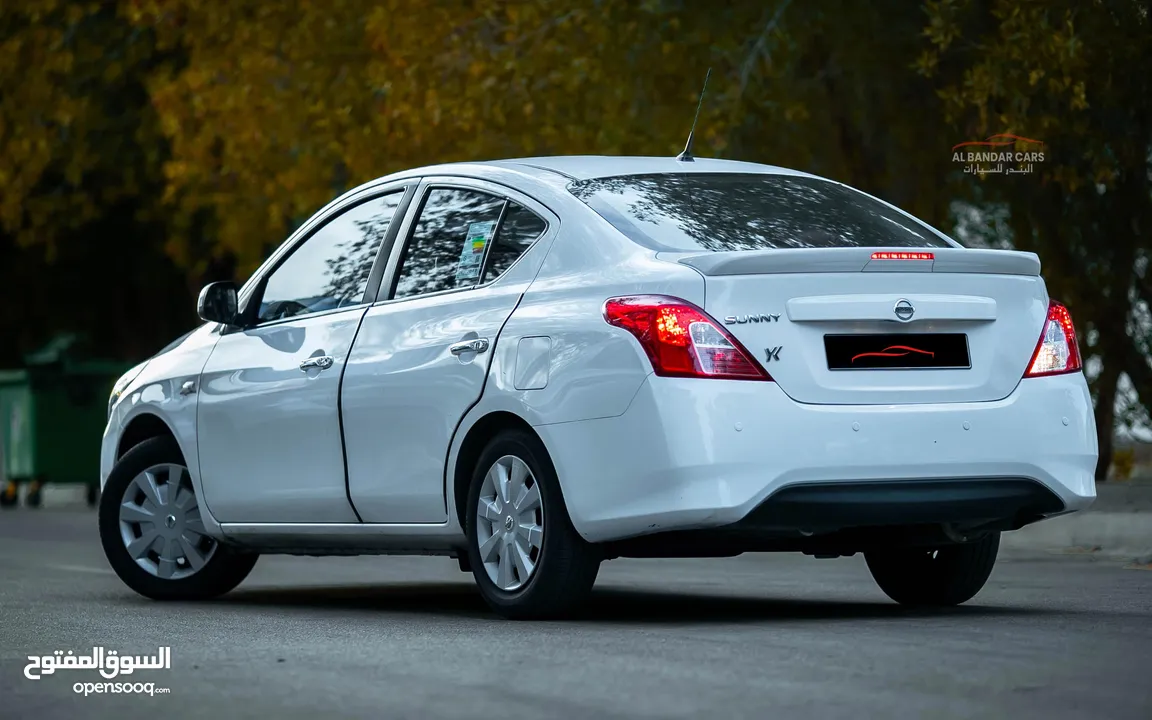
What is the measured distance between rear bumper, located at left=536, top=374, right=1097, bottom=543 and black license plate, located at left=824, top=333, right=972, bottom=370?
0.50 feet

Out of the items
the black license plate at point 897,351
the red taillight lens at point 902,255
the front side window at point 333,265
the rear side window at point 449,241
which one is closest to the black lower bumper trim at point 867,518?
the black license plate at point 897,351

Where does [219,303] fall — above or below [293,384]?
above

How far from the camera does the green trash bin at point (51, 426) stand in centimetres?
2419

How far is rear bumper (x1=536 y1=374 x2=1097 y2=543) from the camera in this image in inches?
284

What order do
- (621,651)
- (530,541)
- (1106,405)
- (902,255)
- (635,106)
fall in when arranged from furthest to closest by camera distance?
1. (1106,405)
2. (635,106)
3. (530,541)
4. (902,255)
5. (621,651)

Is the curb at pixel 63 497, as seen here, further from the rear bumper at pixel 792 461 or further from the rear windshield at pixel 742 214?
the rear bumper at pixel 792 461

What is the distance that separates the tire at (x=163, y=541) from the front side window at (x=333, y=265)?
0.86 meters

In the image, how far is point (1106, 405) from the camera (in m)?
19.8

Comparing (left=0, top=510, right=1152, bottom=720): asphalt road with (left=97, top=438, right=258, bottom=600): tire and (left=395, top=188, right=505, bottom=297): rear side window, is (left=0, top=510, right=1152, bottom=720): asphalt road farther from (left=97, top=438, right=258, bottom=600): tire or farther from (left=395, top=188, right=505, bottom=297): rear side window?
(left=395, top=188, right=505, bottom=297): rear side window

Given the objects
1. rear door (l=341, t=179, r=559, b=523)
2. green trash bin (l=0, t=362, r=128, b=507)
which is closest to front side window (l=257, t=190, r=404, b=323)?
rear door (l=341, t=179, r=559, b=523)

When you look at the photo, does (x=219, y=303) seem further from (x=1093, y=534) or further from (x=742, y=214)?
(x=1093, y=534)

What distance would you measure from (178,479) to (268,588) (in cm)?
122

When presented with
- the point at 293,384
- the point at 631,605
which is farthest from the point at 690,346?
the point at 293,384

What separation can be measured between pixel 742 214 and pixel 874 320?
33.0 inches
